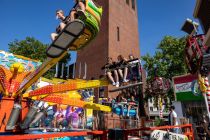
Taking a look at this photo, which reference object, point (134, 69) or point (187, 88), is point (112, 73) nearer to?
point (134, 69)

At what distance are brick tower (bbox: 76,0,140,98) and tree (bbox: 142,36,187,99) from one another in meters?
3.20

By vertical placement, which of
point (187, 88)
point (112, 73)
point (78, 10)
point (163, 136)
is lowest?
point (163, 136)

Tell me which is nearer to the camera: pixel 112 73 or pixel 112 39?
pixel 112 73

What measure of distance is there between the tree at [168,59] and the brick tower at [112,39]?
3.20 metres

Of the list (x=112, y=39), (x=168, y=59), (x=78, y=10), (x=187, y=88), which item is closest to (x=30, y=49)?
(x=112, y=39)

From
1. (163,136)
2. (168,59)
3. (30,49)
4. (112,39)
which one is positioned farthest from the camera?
(30,49)

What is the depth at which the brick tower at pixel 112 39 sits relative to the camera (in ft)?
69.7

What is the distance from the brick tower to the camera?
69.7ft

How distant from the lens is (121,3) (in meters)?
25.1

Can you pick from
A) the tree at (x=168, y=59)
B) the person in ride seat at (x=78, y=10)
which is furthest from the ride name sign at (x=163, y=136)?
the tree at (x=168, y=59)

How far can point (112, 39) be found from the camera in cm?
2156

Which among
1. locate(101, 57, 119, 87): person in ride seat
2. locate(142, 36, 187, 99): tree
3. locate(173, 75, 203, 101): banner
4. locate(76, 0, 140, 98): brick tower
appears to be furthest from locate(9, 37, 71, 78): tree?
locate(101, 57, 119, 87): person in ride seat

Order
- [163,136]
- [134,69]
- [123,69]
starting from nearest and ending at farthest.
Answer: [134,69], [123,69], [163,136]

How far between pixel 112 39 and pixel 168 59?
9.30 m
